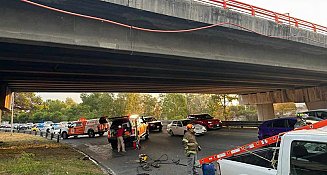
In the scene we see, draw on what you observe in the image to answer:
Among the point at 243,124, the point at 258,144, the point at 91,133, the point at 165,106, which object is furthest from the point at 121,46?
the point at 165,106

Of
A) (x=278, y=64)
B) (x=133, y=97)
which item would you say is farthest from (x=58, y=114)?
(x=278, y=64)

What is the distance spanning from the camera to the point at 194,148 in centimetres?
833

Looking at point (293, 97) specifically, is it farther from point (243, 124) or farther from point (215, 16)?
point (215, 16)

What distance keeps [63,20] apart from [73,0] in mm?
829

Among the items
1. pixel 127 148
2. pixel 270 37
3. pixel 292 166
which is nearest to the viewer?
pixel 292 166

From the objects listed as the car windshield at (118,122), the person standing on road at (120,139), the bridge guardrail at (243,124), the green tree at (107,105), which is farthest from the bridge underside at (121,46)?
the green tree at (107,105)

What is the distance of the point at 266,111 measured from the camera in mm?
36406

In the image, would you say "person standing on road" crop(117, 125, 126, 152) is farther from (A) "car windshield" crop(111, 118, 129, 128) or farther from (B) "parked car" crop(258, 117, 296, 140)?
(B) "parked car" crop(258, 117, 296, 140)

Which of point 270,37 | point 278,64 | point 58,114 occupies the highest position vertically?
point 270,37

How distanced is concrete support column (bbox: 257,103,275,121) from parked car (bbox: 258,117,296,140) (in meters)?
21.9

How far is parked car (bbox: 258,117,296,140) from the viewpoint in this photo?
47.0 ft

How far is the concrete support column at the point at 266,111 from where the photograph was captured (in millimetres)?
36094

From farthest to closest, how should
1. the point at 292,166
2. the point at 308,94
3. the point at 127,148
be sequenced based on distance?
the point at 308,94 → the point at 127,148 → the point at 292,166

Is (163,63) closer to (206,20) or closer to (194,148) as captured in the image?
(206,20)
